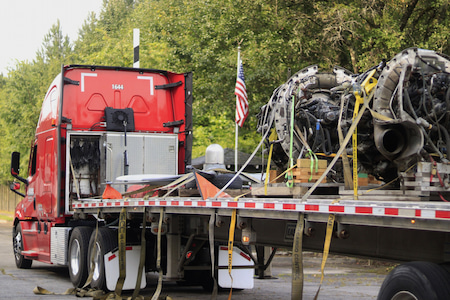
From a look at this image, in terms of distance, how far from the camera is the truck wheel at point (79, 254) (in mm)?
12677

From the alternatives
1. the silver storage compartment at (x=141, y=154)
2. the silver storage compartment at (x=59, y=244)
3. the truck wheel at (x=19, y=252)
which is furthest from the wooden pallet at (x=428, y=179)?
the truck wheel at (x=19, y=252)

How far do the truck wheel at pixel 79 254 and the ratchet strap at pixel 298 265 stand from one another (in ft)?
21.9

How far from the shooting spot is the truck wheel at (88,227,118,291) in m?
11.9

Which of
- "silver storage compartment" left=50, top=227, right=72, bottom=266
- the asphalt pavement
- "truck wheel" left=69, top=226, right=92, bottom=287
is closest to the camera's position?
the asphalt pavement

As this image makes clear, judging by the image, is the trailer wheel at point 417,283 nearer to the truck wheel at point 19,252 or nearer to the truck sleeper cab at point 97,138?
the truck sleeper cab at point 97,138

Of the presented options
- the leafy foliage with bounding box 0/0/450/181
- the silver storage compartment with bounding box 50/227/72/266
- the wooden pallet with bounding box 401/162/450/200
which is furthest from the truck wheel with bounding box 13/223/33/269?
the wooden pallet with bounding box 401/162/450/200

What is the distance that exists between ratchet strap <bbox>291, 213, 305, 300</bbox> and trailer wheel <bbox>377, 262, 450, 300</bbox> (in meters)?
1.04

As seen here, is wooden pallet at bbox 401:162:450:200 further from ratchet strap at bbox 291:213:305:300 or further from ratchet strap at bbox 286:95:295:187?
ratchet strap at bbox 286:95:295:187

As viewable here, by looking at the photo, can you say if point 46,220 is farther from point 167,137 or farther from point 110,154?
point 167,137

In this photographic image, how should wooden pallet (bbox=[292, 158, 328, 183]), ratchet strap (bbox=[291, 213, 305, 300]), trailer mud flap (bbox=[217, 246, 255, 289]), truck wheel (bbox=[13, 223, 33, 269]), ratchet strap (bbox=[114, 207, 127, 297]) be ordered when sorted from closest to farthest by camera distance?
ratchet strap (bbox=[291, 213, 305, 300]), wooden pallet (bbox=[292, 158, 328, 183]), ratchet strap (bbox=[114, 207, 127, 297]), trailer mud flap (bbox=[217, 246, 255, 289]), truck wheel (bbox=[13, 223, 33, 269])

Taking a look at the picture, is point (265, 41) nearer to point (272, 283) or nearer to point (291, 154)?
point (272, 283)

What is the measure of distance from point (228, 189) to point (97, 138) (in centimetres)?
440

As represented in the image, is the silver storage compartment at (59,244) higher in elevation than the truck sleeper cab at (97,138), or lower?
lower

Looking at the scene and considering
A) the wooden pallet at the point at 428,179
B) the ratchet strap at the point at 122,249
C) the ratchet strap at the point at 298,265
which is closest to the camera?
the ratchet strap at the point at 298,265
